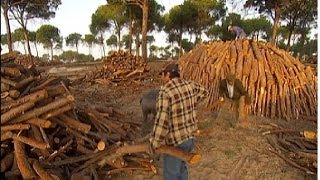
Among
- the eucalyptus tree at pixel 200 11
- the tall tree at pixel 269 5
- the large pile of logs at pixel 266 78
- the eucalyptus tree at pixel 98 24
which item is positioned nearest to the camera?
the large pile of logs at pixel 266 78

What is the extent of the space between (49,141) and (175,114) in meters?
1.82

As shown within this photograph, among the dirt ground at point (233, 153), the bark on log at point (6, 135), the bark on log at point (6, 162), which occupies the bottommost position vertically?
the dirt ground at point (233, 153)

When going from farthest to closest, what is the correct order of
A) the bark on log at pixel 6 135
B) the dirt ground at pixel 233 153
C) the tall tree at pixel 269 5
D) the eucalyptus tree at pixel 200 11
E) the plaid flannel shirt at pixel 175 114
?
the eucalyptus tree at pixel 200 11 < the tall tree at pixel 269 5 < the dirt ground at pixel 233 153 < the bark on log at pixel 6 135 < the plaid flannel shirt at pixel 175 114

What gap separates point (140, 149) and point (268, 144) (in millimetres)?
3365

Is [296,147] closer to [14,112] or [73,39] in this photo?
[14,112]

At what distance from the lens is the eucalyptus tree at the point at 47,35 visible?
3738cm

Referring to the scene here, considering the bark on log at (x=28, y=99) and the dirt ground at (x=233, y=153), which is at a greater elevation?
the bark on log at (x=28, y=99)

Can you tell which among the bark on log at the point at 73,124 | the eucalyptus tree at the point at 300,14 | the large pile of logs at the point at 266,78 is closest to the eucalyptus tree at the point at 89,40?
the eucalyptus tree at the point at 300,14

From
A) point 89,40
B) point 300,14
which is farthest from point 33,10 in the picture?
point 89,40

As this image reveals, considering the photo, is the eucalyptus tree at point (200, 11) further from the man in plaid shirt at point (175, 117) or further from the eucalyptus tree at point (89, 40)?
the man in plaid shirt at point (175, 117)

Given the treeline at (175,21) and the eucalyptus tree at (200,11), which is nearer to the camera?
the treeline at (175,21)

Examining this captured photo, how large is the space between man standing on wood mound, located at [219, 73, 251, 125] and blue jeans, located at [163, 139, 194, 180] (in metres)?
3.58

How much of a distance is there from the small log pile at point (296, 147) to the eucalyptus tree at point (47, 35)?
110 ft

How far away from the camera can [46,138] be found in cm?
435
